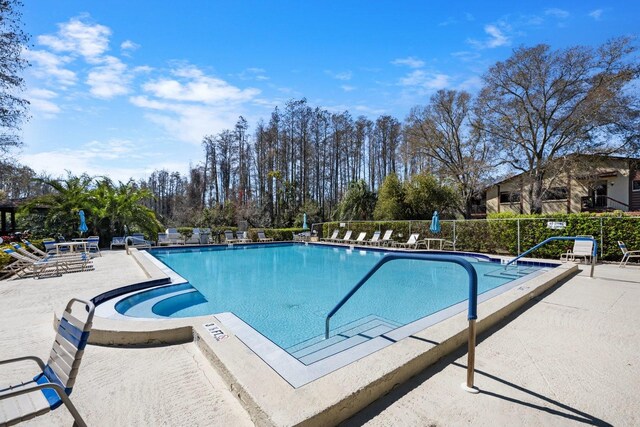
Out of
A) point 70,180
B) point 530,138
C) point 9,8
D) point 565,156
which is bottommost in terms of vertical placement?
point 70,180

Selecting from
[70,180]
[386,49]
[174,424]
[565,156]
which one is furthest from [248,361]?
[565,156]

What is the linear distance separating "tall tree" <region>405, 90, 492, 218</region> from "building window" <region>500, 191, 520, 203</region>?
10.9 feet

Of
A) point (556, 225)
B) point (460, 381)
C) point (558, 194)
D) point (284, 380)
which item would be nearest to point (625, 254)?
point (556, 225)

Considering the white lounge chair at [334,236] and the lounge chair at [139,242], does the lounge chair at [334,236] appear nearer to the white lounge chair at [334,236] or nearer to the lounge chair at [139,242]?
the white lounge chair at [334,236]

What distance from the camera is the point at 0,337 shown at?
4.09 metres

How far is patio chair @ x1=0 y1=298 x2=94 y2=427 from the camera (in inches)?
68.9

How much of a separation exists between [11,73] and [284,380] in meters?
19.8

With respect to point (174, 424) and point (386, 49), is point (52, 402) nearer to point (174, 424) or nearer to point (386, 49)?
point (174, 424)

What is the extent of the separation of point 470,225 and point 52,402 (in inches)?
579

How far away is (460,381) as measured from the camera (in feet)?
8.99

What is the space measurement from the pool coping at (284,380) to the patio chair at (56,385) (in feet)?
3.63

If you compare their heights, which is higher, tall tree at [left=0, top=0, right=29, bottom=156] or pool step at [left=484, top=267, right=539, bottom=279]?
tall tree at [left=0, top=0, right=29, bottom=156]

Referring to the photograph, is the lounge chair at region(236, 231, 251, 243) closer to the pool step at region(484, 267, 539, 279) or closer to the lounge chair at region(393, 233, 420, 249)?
the lounge chair at region(393, 233, 420, 249)

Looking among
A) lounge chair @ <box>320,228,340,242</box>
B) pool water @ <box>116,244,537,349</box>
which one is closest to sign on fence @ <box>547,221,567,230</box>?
pool water @ <box>116,244,537,349</box>
